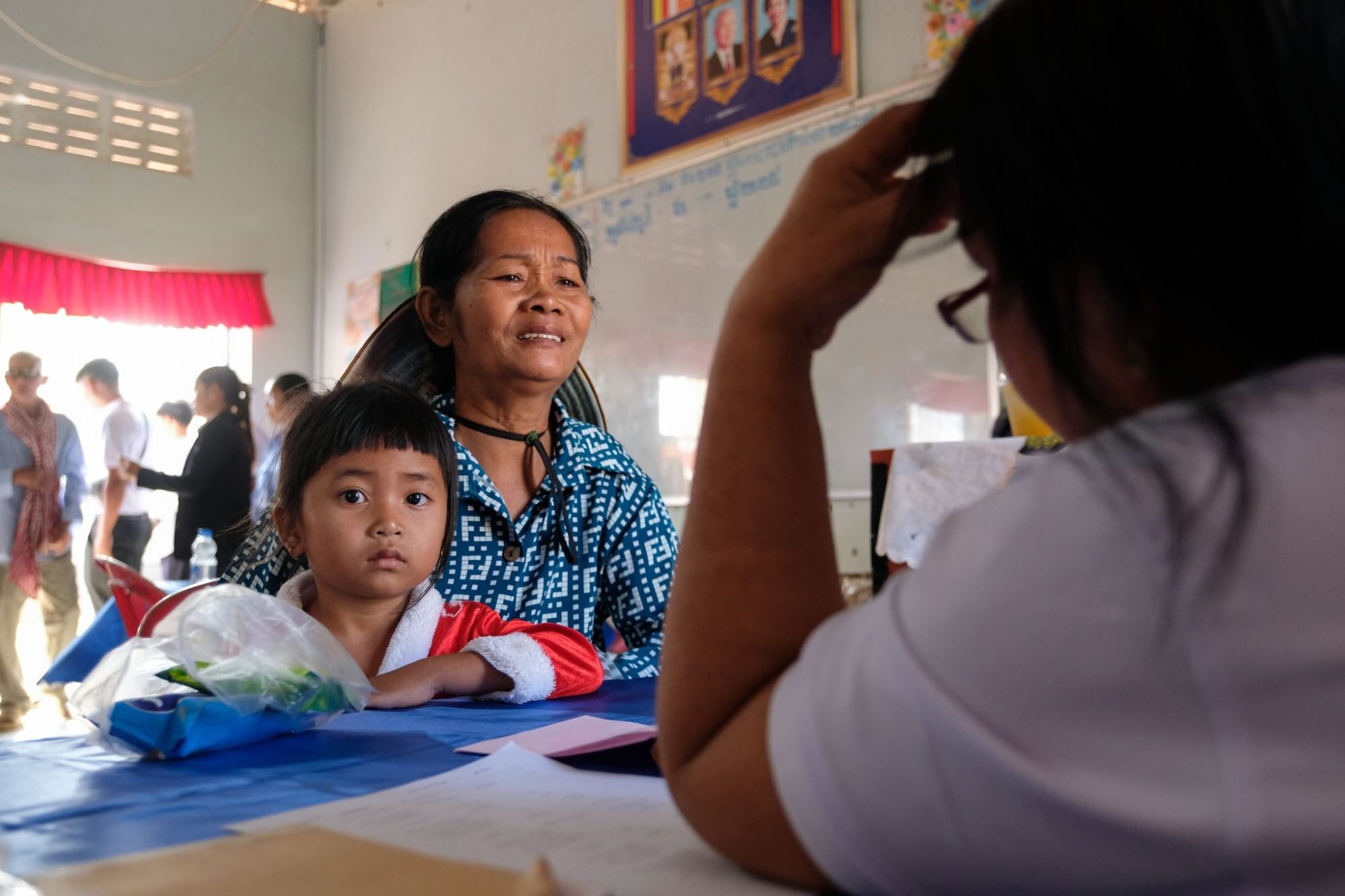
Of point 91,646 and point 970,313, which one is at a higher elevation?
point 970,313

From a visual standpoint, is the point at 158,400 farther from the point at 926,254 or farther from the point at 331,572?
the point at 926,254

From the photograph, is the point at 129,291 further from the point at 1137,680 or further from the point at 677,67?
the point at 1137,680

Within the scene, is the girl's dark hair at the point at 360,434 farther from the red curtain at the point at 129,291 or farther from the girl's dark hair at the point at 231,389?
the red curtain at the point at 129,291

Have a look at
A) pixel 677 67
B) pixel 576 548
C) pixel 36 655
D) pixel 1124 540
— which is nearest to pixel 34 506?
pixel 36 655

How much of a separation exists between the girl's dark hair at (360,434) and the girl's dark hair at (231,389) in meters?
2.94

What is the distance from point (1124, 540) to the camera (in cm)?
29

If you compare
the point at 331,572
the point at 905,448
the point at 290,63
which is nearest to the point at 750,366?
the point at 331,572

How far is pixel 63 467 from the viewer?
4230 millimetres

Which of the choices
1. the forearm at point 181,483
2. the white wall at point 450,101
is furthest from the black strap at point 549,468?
the forearm at point 181,483

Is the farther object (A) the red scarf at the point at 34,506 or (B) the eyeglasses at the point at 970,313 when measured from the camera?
(A) the red scarf at the point at 34,506

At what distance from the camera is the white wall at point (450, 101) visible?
3.87 m

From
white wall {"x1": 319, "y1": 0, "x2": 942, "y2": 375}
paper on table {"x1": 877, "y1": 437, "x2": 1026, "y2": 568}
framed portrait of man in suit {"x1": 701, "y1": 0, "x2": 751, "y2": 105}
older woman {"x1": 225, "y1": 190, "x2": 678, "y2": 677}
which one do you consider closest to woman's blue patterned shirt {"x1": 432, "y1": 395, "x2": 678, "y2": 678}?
older woman {"x1": 225, "y1": 190, "x2": 678, "y2": 677}

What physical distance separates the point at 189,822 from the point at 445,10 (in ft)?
16.5

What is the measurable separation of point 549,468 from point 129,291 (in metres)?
4.79
